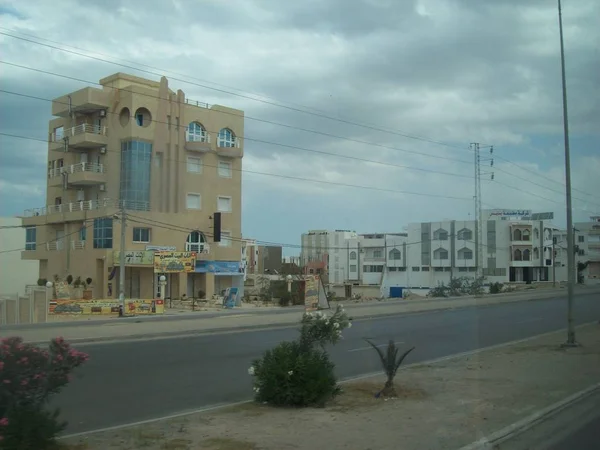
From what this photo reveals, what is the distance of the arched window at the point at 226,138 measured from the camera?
6148 centimetres

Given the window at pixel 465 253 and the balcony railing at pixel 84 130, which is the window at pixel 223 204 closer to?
the balcony railing at pixel 84 130

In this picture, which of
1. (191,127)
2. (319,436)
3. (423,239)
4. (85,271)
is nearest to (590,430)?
(319,436)

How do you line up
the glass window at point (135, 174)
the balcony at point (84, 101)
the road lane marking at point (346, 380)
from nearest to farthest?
the road lane marking at point (346, 380)
the balcony at point (84, 101)
the glass window at point (135, 174)

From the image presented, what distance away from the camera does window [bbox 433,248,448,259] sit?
236ft

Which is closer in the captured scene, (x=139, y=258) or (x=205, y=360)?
(x=205, y=360)

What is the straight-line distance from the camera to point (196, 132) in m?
59.7

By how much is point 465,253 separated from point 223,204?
91.3 feet

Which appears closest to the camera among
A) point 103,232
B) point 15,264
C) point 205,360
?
point 205,360

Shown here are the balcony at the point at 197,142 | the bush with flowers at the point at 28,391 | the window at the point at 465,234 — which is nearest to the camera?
the bush with flowers at the point at 28,391

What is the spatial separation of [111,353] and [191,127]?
4417cm

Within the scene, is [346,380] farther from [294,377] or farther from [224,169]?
[224,169]

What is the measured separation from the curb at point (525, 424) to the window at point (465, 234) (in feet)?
182

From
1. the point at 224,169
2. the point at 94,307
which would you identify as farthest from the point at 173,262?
the point at 224,169

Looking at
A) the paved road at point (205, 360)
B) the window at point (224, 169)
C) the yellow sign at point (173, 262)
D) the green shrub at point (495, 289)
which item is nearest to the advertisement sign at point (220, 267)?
the yellow sign at point (173, 262)
